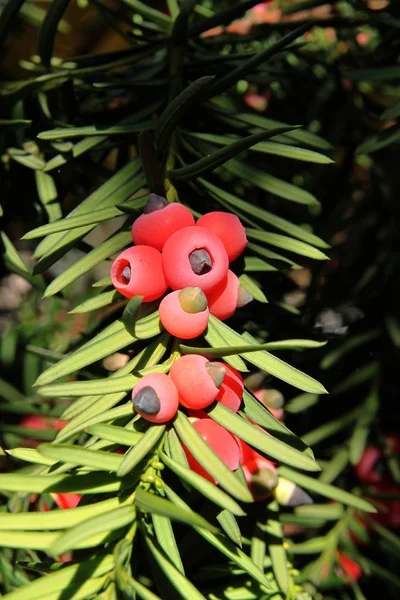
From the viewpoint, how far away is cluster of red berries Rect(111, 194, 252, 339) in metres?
0.36

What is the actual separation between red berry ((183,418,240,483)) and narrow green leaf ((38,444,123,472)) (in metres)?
0.05

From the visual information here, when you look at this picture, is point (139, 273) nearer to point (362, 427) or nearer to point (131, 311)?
point (131, 311)

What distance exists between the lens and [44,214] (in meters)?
0.54

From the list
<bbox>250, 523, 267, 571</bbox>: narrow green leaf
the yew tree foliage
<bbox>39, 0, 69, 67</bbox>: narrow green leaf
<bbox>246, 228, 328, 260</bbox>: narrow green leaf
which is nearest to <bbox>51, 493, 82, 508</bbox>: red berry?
the yew tree foliage

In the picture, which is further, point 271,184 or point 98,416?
point 271,184

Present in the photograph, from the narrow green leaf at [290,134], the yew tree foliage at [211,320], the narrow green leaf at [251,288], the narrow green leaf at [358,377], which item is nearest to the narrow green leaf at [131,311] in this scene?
the yew tree foliage at [211,320]

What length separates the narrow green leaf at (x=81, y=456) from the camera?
30 centimetres

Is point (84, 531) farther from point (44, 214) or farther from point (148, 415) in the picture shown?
point (44, 214)

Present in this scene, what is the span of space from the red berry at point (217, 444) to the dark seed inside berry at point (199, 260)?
85mm

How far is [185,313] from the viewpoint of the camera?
35cm

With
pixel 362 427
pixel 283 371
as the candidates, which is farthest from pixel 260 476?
pixel 362 427

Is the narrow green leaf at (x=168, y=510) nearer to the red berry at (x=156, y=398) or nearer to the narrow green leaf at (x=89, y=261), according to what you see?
the red berry at (x=156, y=398)

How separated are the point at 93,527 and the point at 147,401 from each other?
7 centimetres

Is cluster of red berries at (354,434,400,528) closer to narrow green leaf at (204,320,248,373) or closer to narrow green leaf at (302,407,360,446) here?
narrow green leaf at (302,407,360,446)
